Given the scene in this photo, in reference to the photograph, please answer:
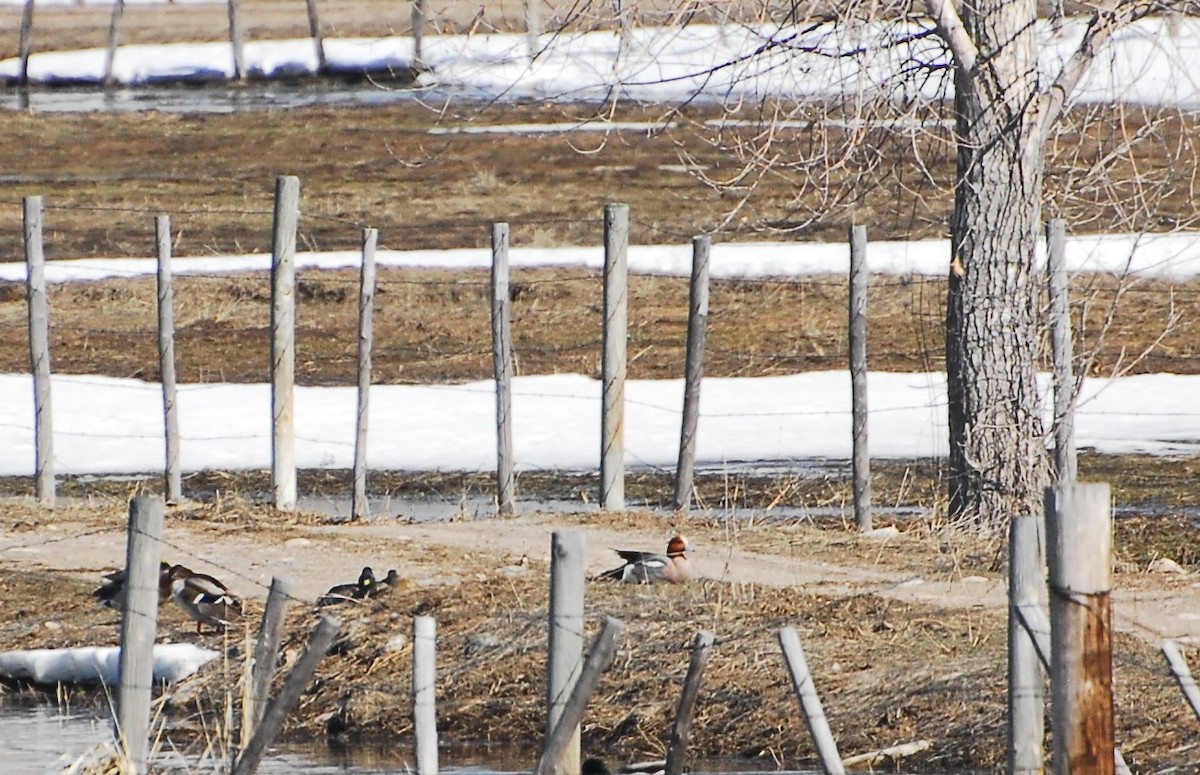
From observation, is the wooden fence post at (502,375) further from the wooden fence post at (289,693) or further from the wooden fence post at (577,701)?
the wooden fence post at (577,701)

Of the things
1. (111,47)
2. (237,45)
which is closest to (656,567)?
(237,45)

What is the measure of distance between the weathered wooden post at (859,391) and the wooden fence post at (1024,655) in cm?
680

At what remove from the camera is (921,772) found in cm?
881

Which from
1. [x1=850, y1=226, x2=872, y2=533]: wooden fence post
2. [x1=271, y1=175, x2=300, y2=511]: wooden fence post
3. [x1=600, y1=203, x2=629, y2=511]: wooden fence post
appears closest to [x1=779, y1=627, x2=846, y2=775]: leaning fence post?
[x1=850, y1=226, x2=872, y2=533]: wooden fence post

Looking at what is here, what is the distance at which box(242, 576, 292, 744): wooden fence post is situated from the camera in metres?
7.10

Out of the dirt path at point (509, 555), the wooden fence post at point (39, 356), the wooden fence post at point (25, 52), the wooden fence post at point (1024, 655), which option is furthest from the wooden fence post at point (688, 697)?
the wooden fence post at point (25, 52)

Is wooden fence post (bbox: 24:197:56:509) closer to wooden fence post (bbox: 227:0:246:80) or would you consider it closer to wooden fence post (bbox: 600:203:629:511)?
wooden fence post (bbox: 600:203:629:511)

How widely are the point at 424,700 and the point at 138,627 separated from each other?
1202 millimetres

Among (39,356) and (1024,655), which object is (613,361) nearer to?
(39,356)

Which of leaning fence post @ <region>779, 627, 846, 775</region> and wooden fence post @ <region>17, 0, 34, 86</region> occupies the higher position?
wooden fence post @ <region>17, 0, 34, 86</region>

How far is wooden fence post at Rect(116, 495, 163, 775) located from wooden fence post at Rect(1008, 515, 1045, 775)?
2576 millimetres

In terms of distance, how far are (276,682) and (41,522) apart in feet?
12.3

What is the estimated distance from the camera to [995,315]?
41.3 ft

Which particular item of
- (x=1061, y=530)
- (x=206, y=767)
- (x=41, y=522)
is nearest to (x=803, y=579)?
(x=206, y=767)
